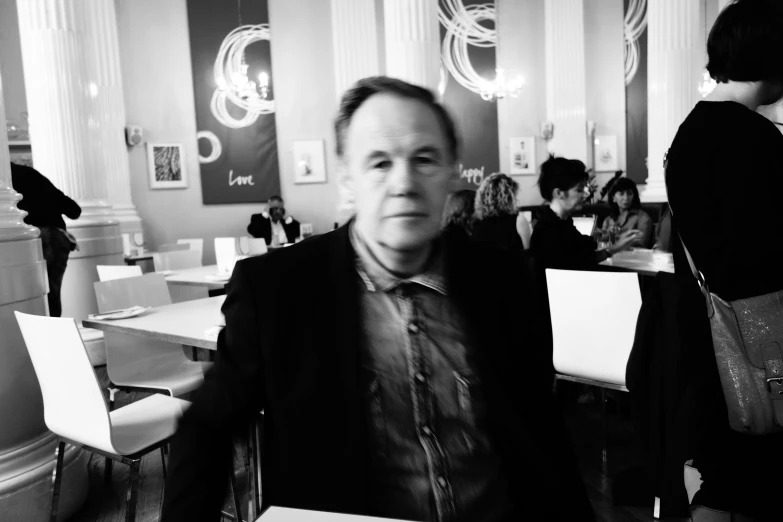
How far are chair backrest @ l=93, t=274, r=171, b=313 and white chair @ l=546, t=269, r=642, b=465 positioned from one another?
2.43 m

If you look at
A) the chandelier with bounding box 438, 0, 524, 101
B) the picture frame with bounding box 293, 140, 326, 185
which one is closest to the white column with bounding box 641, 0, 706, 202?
the chandelier with bounding box 438, 0, 524, 101

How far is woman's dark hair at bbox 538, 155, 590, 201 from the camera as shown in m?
3.43

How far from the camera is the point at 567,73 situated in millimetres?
10719

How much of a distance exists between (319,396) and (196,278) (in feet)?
12.0

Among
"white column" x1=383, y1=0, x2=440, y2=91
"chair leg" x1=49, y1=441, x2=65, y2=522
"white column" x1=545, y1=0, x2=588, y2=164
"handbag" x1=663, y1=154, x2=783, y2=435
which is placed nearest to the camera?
"handbag" x1=663, y1=154, x2=783, y2=435

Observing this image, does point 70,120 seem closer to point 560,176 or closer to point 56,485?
point 56,485

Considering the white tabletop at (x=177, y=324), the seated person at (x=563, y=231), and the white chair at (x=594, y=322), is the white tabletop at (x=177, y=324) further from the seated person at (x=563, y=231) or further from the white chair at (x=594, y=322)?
the seated person at (x=563, y=231)

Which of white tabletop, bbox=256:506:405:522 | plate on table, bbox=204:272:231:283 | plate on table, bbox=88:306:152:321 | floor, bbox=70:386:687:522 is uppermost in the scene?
white tabletop, bbox=256:506:405:522

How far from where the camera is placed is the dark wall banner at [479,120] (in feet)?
35.3

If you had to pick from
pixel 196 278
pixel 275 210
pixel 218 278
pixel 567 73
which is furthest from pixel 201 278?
pixel 567 73

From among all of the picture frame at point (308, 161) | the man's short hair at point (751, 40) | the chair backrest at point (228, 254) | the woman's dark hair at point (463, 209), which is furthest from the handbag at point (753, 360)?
the picture frame at point (308, 161)

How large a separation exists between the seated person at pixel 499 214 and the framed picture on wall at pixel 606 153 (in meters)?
7.97

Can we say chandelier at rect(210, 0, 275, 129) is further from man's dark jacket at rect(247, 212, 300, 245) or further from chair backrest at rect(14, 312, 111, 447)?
chair backrest at rect(14, 312, 111, 447)

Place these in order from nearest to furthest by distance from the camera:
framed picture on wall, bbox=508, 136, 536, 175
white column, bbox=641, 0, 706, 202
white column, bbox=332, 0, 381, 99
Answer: white column, bbox=641, 0, 706, 202 < white column, bbox=332, 0, 381, 99 < framed picture on wall, bbox=508, 136, 536, 175
